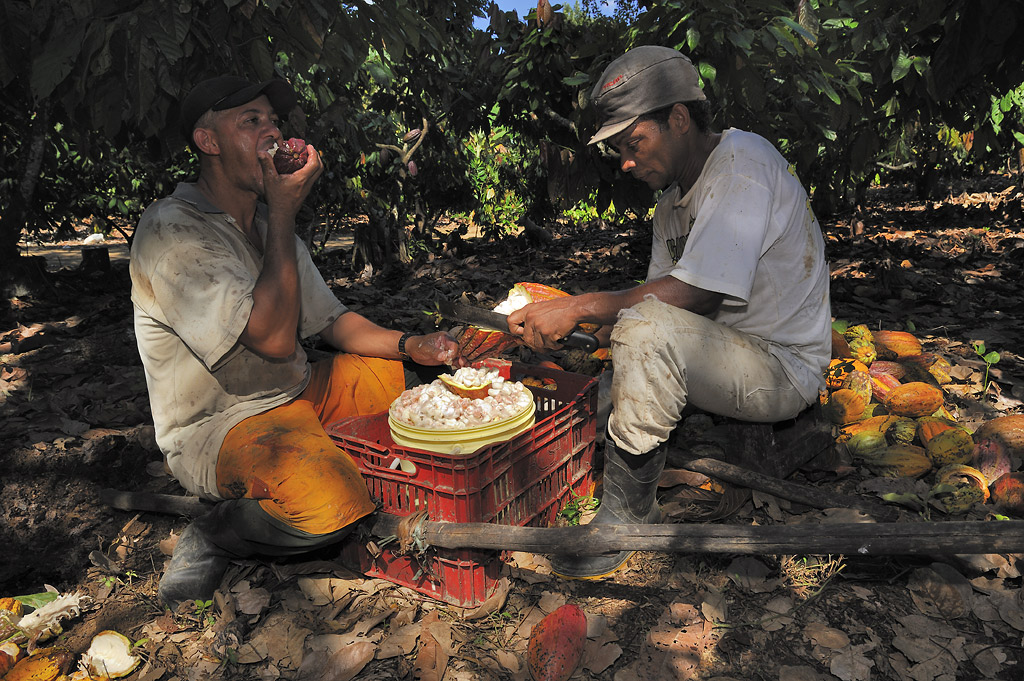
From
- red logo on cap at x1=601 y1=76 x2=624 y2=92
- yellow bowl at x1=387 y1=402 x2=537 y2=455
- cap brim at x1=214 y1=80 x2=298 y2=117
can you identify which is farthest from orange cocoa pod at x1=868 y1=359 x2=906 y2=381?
cap brim at x1=214 y1=80 x2=298 y2=117

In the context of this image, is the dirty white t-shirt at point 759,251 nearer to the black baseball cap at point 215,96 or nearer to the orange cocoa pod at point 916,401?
the orange cocoa pod at point 916,401

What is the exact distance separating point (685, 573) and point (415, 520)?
0.92 metres

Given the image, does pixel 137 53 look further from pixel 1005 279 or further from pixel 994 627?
pixel 1005 279

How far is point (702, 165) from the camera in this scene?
8.55 feet

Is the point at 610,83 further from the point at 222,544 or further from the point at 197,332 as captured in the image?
the point at 222,544

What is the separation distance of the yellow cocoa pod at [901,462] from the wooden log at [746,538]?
0.96m

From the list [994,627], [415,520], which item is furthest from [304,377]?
[994,627]

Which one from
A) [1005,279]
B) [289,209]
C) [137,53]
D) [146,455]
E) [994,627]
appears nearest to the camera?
[994,627]

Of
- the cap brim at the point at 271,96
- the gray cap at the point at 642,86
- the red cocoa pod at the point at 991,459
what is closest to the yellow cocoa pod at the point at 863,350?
the red cocoa pod at the point at 991,459

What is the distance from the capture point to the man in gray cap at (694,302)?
230 centimetres

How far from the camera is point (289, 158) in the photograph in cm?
235

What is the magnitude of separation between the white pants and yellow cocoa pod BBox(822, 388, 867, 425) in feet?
2.33

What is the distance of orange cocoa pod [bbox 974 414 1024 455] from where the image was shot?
9.23ft

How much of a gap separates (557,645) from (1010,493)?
69.2 inches
